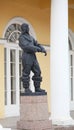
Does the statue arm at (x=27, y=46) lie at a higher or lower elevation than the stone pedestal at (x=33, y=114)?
higher

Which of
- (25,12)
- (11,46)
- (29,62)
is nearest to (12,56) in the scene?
(11,46)

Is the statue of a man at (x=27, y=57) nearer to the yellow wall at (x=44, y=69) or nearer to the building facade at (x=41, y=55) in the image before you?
the building facade at (x=41, y=55)

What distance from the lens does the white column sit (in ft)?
32.1

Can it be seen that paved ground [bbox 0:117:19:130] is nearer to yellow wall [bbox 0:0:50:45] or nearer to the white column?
the white column

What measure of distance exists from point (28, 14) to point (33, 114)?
5.30m

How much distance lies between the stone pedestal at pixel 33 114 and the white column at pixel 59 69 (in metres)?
1.15

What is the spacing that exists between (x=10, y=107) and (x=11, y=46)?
187 centimetres

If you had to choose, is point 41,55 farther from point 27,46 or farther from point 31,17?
point 27,46

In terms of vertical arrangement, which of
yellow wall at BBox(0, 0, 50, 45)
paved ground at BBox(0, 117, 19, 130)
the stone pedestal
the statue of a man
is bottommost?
paved ground at BBox(0, 117, 19, 130)

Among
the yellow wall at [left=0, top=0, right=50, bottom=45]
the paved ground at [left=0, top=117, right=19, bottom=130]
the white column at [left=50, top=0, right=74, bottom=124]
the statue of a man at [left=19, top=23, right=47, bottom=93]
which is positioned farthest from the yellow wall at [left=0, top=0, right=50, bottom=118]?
the statue of a man at [left=19, top=23, right=47, bottom=93]

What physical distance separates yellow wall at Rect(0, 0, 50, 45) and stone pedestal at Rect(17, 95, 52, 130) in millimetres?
3824

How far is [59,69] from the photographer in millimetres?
9820

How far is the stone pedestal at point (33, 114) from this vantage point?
8555 millimetres

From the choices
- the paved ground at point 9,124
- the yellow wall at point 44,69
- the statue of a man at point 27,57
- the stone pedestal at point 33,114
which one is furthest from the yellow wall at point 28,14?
the stone pedestal at point 33,114
